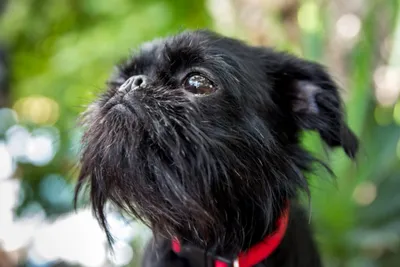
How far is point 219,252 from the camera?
1358mm

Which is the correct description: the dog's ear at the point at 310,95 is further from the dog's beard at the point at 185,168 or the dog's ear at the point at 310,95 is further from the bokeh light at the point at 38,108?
the bokeh light at the point at 38,108

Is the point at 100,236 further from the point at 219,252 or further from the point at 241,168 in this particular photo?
the point at 241,168

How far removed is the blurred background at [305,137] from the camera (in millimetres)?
2303

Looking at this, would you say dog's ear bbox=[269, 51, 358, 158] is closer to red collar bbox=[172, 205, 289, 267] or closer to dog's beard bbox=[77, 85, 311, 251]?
dog's beard bbox=[77, 85, 311, 251]

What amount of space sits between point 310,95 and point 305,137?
0.43m

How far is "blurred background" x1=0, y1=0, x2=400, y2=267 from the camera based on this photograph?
2.30 m

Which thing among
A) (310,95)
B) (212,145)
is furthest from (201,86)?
(310,95)

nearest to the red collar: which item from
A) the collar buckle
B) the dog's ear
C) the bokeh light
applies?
the collar buckle

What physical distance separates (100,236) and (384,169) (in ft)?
4.42

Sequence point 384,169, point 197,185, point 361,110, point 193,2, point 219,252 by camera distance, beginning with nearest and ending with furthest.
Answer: point 197,185 → point 219,252 → point 361,110 → point 384,169 → point 193,2

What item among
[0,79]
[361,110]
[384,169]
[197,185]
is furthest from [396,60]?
[0,79]

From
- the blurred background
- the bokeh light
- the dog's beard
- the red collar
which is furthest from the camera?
the bokeh light

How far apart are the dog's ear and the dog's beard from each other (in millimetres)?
173

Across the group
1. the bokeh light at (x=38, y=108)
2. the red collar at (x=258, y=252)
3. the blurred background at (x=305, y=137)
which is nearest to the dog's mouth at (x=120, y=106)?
the red collar at (x=258, y=252)
